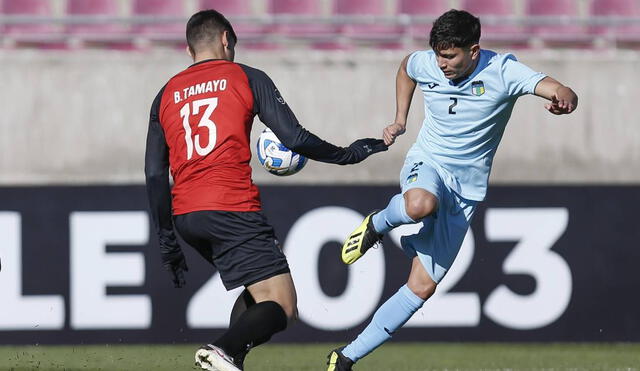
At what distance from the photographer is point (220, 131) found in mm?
5242

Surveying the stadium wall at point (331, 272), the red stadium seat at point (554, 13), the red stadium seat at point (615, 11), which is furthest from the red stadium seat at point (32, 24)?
the red stadium seat at point (615, 11)

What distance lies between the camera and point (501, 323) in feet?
31.6

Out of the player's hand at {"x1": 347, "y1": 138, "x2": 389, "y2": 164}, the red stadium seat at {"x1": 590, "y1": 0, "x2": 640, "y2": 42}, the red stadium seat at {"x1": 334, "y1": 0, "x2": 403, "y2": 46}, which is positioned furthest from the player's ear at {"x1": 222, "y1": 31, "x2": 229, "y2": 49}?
the red stadium seat at {"x1": 590, "y1": 0, "x2": 640, "y2": 42}

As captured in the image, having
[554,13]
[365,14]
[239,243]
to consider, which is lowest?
[239,243]

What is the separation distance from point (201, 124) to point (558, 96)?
164cm

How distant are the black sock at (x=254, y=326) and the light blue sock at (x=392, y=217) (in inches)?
40.6

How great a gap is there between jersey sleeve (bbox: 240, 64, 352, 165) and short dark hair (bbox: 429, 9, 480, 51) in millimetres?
962

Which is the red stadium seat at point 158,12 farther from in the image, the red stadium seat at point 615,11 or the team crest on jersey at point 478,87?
the team crest on jersey at point 478,87

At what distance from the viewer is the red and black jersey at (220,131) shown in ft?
17.3

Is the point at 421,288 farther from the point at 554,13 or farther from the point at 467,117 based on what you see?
the point at 554,13

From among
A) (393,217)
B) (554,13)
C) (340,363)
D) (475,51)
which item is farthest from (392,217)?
(554,13)

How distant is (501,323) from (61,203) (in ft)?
→ 11.7

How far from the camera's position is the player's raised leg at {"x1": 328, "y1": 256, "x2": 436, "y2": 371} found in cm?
621

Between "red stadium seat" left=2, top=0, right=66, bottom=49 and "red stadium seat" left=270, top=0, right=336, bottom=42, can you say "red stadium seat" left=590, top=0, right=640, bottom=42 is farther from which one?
"red stadium seat" left=2, top=0, right=66, bottom=49
